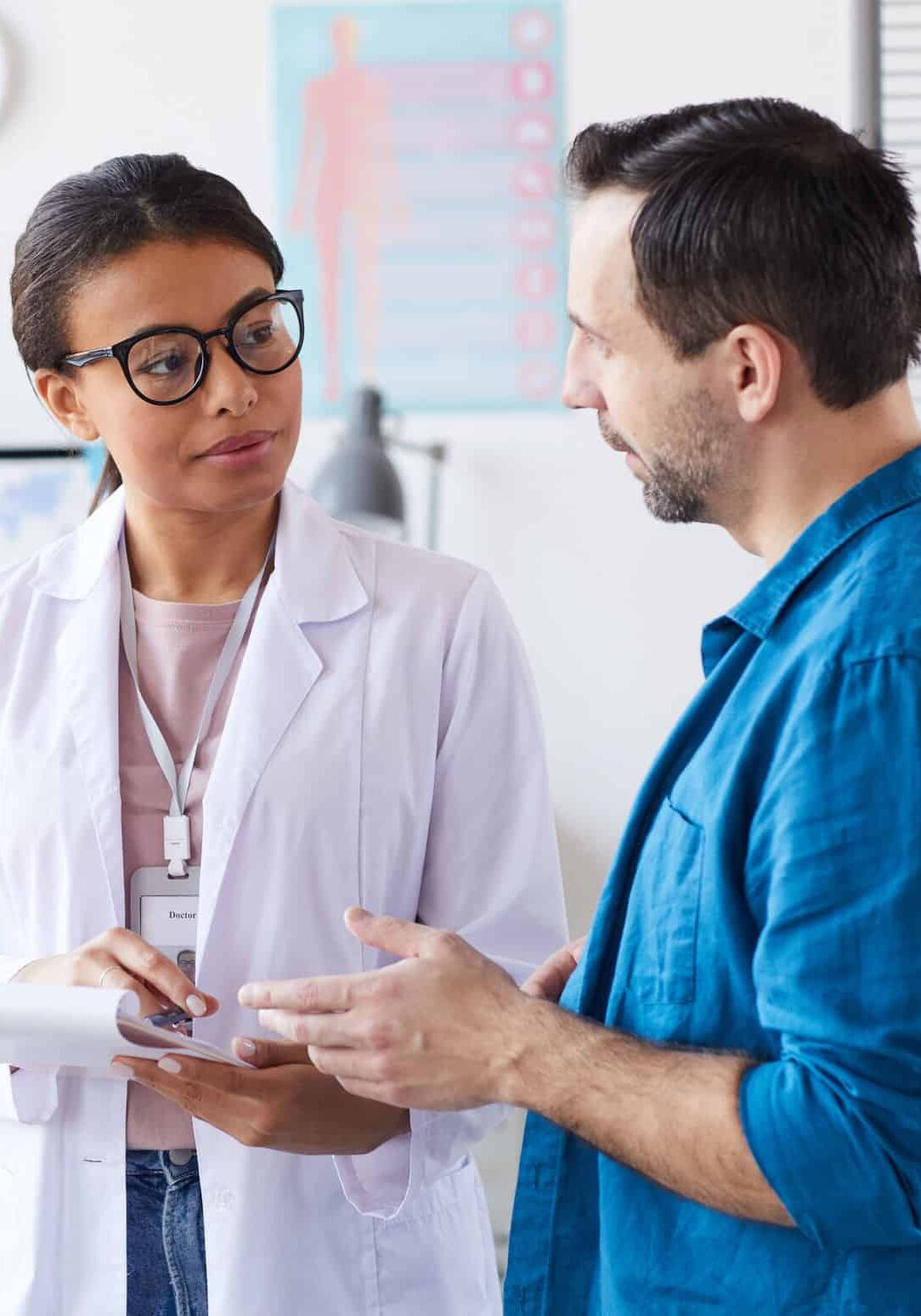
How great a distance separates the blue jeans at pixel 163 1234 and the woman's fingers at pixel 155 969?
20 cm

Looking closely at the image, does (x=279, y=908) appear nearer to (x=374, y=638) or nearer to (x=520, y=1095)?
(x=374, y=638)

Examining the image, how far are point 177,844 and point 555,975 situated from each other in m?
0.39

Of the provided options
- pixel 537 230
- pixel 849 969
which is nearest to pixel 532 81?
pixel 537 230

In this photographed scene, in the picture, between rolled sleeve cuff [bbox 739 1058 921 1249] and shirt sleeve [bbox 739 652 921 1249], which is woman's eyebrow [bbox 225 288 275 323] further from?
rolled sleeve cuff [bbox 739 1058 921 1249]

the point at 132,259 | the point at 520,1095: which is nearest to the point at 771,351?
the point at 520,1095

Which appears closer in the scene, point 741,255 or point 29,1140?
point 741,255

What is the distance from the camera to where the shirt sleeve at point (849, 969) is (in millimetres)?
825

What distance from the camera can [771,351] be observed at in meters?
0.98

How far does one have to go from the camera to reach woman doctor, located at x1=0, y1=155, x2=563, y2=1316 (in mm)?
1345

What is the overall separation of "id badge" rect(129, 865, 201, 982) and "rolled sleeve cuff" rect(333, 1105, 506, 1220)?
23cm

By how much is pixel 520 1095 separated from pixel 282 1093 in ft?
1.13

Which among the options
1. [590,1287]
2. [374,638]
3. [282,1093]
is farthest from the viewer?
[374,638]

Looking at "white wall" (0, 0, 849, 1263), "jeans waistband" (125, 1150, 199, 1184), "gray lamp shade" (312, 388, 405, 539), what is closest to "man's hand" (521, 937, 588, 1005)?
"jeans waistband" (125, 1150, 199, 1184)

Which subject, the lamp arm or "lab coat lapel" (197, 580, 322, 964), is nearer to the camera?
"lab coat lapel" (197, 580, 322, 964)
